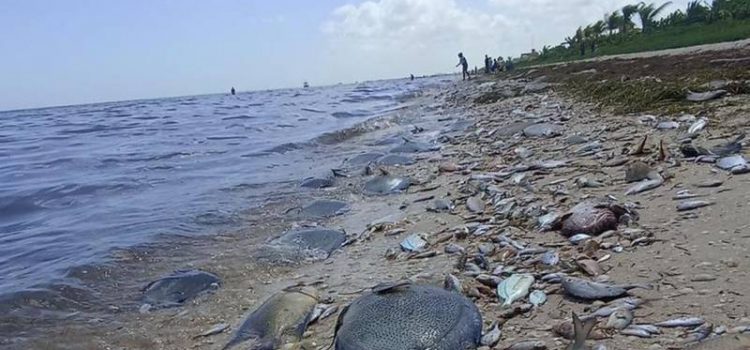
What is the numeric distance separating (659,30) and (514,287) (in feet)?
178

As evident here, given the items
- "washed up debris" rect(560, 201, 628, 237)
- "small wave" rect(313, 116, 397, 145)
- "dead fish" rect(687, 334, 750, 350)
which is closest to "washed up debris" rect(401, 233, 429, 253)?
"washed up debris" rect(560, 201, 628, 237)

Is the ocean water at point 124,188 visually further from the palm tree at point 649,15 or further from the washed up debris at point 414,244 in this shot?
the palm tree at point 649,15

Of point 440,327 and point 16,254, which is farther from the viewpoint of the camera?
point 16,254

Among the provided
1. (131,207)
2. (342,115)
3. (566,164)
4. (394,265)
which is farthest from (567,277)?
Answer: (342,115)

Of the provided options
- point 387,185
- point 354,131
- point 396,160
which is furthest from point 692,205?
point 354,131

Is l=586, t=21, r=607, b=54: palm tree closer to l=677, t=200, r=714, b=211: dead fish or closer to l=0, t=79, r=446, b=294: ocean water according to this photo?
l=0, t=79, r=446, b=294: ocean water

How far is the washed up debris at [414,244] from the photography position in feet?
18.3

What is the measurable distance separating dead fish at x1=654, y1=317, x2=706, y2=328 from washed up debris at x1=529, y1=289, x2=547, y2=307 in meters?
0.77

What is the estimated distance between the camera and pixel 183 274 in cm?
586

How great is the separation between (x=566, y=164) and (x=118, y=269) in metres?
5.82

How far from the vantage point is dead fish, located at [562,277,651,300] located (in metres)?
3.37

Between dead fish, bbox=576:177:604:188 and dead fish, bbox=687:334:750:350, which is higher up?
dead fish, bbox=687:334:750:350

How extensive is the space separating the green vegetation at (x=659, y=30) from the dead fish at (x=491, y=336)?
32.5m

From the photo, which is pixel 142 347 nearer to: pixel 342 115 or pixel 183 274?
pixel 183 274
